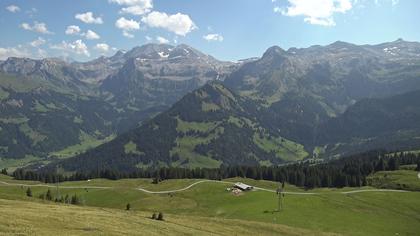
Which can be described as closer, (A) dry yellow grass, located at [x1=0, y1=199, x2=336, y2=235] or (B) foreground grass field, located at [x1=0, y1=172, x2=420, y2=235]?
(A) dry yellow grass, located at [x1=0, y1=199, x2=336, y2=235]

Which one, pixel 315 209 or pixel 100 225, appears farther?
pixel 315 209

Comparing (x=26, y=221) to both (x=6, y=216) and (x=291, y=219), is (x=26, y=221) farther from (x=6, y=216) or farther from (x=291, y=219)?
(x=291, y=219)

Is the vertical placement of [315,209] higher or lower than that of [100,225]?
lower

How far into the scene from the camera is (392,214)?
16338 cm

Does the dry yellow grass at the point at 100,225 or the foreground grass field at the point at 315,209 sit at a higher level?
the dry yellow grass at the point at 100,225

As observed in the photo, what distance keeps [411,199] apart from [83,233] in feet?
503

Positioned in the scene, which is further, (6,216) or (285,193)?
(285,193)

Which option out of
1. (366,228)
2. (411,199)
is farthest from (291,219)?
(411,199)

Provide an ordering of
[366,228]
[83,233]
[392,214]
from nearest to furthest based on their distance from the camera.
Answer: [83,233] < [366,228] < [392,214]

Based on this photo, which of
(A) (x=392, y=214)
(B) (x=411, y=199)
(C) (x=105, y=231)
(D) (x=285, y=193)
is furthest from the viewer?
(D) (x=285, y=193)

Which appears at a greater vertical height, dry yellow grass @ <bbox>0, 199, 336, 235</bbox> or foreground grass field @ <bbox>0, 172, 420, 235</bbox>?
dry yellow grass @ <bbox>0, 199, 336, 235</bbox>

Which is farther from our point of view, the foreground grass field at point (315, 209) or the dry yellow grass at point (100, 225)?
the foreground grass field at point (315, 209)

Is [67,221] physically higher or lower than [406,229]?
higher

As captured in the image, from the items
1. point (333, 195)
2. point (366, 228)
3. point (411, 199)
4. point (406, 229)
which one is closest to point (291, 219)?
point (366, 228)
